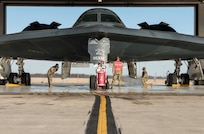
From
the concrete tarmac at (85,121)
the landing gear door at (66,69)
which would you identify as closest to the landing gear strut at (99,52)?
the landing gear door at (66,69)

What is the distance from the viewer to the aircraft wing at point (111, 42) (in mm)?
14750

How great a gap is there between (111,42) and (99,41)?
1555 millimetres

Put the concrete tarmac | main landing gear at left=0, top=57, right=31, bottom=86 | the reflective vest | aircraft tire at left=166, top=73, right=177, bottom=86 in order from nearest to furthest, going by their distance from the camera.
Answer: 1. the concrete tarmac
2. the reflective vest
3. main landing gear at left=0, top=57, right=31, bottom=86
4. aircraft tire at left=166, top=73, right=177, bottom=86

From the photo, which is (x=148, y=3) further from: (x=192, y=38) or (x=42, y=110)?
(x=42, y=110)

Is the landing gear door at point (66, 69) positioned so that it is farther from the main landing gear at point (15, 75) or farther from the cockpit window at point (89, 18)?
the cockpit window at point (89, 18)

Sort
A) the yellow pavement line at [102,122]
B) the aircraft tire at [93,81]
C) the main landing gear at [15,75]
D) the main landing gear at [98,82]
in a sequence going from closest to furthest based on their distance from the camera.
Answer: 1. the yellow pavement line at [102,122]
2. the main landing gear at [98,82]
3. the aircraft tire at [93,81]
4. the main landing gear at [15,75]

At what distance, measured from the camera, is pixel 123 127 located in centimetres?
511

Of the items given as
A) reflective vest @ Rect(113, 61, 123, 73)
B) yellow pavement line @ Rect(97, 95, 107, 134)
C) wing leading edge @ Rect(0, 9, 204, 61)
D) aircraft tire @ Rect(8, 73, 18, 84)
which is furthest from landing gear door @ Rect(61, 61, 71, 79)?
yellow pavement line @ Rect(97, 95, 107, 134)

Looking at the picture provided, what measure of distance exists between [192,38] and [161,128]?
12.1 metres

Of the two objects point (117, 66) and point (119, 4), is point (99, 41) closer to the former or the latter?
point (117, 66)

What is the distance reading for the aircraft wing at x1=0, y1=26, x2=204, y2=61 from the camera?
14.8 metres

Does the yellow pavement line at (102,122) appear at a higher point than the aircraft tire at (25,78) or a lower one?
lower

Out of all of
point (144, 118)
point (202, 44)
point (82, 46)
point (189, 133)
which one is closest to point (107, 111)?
point (144, 118)

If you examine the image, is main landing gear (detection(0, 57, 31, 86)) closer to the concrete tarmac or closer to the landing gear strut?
the landing gear strut
